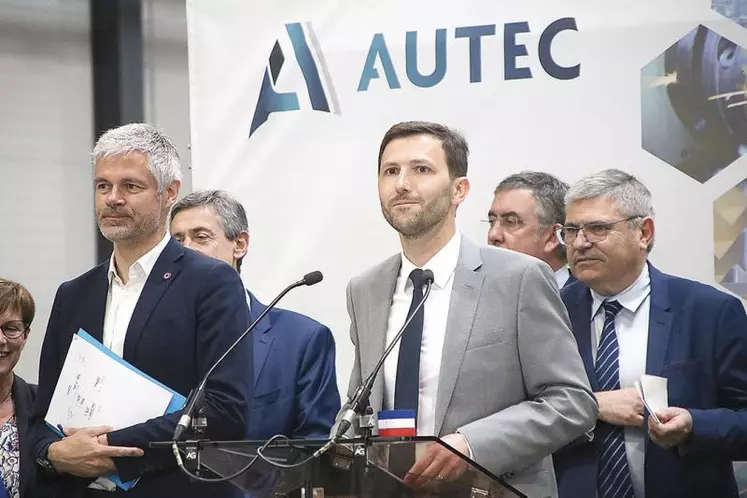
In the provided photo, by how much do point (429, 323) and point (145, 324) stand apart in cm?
71

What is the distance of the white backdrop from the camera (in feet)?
14.4

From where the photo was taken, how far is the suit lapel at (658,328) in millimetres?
3633

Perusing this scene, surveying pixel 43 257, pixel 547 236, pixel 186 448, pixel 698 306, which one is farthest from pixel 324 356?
pixel 43 257

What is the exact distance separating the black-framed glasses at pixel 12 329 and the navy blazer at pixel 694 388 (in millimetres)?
1808

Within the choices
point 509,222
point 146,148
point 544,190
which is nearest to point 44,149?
point 509,222

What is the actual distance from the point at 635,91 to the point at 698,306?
102cm

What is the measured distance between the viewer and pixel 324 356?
416 centimetres

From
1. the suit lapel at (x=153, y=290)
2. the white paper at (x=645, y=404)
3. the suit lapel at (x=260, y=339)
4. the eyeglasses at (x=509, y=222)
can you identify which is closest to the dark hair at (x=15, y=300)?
the suit lapel at (x=260, y=339)

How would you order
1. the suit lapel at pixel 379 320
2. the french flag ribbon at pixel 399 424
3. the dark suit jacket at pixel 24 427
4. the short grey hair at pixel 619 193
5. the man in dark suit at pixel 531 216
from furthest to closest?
the man in dark suit at pixel 531 216
the short grey hair at pixel 619 193
the dark suit jacket at pixel 24 427
the suit lapel at pixel 379 320
the french flag ribbon at pixel 399 424

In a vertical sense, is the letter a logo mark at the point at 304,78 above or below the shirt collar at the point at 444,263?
above

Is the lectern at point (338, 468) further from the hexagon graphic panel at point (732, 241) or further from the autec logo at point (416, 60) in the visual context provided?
the autec logo at point (416, 60)

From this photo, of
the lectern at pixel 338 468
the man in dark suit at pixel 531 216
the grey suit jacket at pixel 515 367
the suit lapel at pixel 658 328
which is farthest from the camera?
the man in dark suit at pixel 531 216

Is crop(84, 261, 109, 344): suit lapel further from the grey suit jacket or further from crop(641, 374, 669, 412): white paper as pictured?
crop(641, 374, 669, 412): white paper

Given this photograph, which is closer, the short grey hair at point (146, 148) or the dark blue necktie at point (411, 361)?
the dark blue necktie at point (411, 361)
